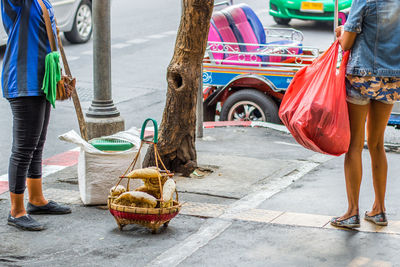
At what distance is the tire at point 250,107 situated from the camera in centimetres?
896

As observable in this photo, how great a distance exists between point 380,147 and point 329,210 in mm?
732

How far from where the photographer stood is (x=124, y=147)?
6012 millimetres

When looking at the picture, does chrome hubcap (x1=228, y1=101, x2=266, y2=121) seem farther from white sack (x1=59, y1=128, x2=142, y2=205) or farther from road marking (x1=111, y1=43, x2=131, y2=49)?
road marking (x1=111, y1=43, x2=131, y2=49)

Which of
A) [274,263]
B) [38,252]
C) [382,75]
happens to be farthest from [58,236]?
[382,75]

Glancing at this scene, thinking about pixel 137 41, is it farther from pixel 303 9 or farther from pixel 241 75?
pixel 241 75

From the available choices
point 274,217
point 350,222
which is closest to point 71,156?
point 274,217

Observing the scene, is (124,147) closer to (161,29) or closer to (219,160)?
(219,160)

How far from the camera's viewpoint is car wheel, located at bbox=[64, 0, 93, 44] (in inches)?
602

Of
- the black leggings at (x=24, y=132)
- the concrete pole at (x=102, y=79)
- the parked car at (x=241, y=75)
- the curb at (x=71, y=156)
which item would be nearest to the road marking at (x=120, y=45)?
the parked car at (x=241, y=75)

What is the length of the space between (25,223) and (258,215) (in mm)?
1714

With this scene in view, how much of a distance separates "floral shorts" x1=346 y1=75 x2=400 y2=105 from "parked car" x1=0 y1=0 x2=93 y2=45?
10335mm

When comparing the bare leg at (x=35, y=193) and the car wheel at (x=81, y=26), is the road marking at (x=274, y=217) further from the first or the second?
the car wheel at (x=81, y=26)

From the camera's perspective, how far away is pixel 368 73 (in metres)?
4.82

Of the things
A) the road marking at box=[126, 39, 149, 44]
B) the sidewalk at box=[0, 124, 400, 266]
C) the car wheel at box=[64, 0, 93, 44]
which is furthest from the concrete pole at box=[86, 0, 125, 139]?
the road marking at box=[126, 39, 149, 44]
